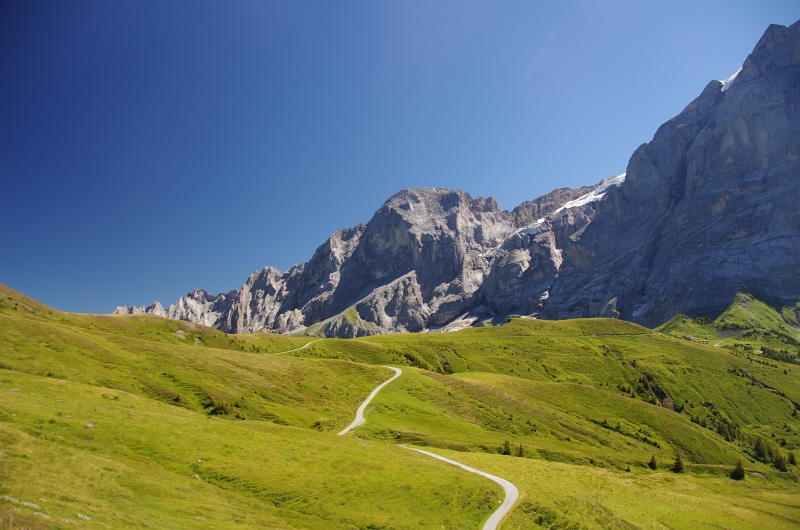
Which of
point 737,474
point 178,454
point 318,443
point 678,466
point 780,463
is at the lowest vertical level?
point 780,463

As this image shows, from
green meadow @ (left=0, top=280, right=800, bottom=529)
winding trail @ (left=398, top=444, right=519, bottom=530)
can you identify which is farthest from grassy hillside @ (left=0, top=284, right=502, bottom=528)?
winding trail @ (left=398, top=444, right=519, bottom=530)

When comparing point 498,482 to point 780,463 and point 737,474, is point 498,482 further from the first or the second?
point 780,463

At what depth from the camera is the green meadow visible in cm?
2525

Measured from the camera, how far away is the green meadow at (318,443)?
994 inches

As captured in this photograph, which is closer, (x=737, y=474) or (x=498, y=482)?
(x=498, y=482)

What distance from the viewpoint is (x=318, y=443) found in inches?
1689

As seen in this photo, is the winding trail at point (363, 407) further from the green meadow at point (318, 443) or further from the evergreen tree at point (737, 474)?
the evergreen tree at point (737, 474)

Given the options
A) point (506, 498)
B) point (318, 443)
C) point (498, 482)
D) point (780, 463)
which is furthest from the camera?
point (780, 463)

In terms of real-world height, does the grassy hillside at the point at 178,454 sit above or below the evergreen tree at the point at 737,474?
above

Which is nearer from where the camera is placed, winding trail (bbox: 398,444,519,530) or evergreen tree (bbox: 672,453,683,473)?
winding trail (bbox: 398,444,519,530)

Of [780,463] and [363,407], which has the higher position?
[363,407]

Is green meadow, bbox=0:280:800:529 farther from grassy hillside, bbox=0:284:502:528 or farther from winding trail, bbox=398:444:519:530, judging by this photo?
winding trail, bbox=398:444:519:530

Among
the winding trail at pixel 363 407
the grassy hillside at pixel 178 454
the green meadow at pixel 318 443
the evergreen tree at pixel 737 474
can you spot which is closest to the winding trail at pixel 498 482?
the winding trail at pixel 363 407

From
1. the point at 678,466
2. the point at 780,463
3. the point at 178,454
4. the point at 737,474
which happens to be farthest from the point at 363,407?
the point at 780,463
